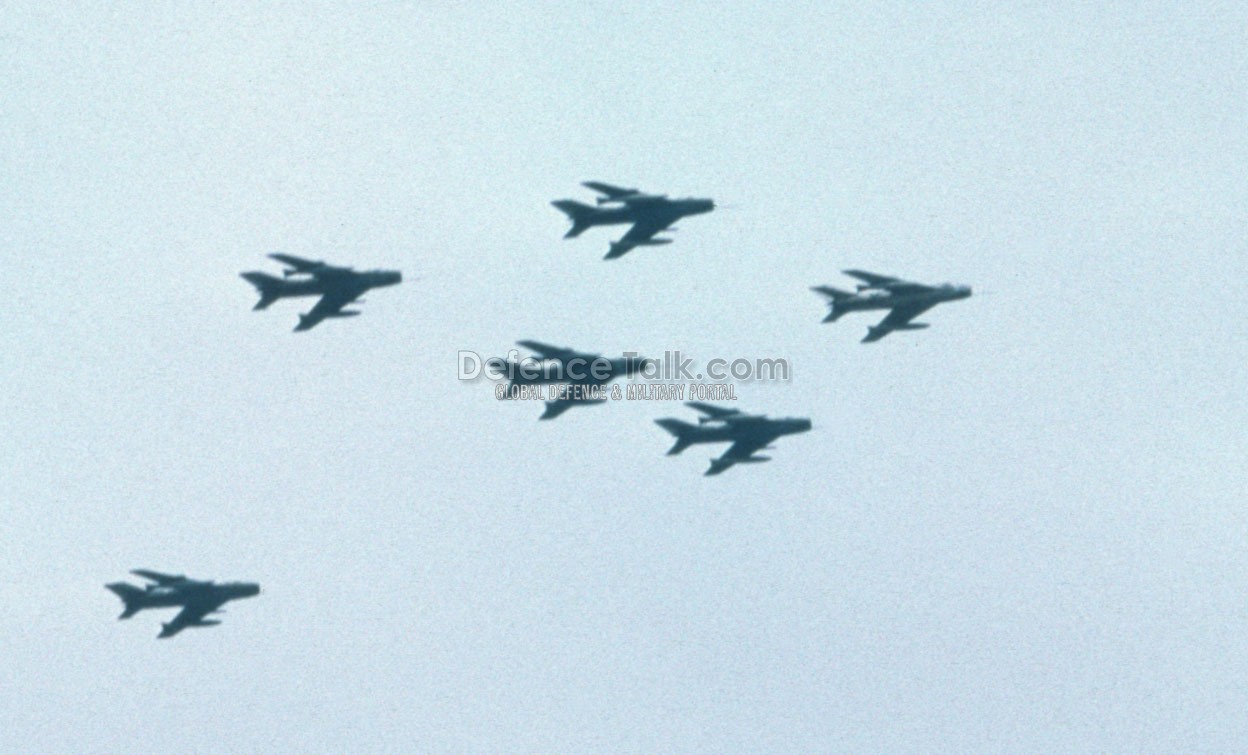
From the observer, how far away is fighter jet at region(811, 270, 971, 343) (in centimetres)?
11712

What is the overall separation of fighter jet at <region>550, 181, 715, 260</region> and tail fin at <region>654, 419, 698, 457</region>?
11.2m

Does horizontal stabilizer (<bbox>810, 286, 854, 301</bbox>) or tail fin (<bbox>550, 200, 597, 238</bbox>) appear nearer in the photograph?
tail fin (<bbox>550, 200, 597, 238</bbox>)

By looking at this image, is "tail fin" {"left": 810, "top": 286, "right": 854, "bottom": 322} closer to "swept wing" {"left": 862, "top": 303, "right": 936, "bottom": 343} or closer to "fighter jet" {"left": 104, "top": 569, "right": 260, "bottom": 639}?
"swept wing" {"left": 862, "top": 303, "right": 936, "bottom": 343}

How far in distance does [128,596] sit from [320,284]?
22.8m

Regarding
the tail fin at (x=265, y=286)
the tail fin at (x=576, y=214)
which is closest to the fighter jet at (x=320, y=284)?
the tail fin at (x=265, y=286)

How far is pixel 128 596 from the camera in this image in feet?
380

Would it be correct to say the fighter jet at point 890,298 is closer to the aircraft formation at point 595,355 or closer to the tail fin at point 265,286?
the aircraft formation at point 595,355

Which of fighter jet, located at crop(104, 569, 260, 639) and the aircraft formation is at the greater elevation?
the aircraft formation

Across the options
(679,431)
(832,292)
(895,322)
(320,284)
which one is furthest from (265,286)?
(895,322)

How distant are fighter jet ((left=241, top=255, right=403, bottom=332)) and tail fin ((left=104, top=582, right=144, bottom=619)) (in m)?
19.1

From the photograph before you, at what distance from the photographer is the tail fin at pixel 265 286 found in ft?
362

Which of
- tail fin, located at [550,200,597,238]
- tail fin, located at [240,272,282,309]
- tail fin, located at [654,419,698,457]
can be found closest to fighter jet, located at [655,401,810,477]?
tail fin, located at [654,419,698,457]

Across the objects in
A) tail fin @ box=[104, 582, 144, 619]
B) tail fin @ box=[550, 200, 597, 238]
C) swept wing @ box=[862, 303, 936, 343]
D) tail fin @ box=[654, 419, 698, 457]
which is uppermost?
tail fin @ box=[550, 200, 597, 238]

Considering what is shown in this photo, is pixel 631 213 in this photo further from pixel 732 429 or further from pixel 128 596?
pixel 128 596
